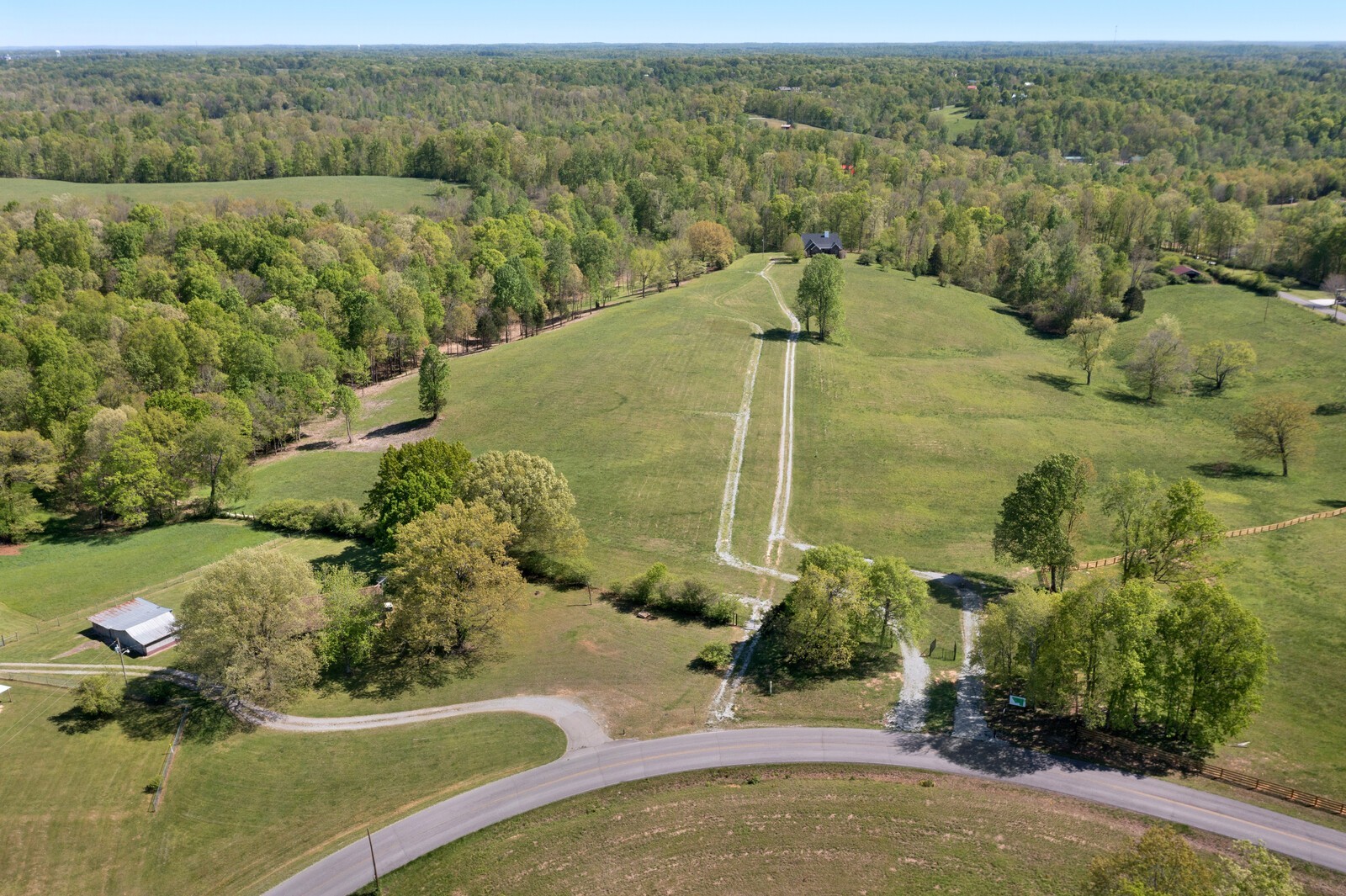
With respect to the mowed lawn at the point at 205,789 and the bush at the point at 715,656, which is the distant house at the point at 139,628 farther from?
the bush at the point at 715,656

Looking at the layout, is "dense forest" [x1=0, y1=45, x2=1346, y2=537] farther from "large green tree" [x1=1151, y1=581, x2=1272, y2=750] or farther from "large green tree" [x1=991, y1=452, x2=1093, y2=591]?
"large green tree" [x1=1151, y1=581, x2=1272, y2=750]

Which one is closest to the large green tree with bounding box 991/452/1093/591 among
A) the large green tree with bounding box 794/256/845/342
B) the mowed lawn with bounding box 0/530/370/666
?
the mowed lawn with bounding box 0/530/370/666

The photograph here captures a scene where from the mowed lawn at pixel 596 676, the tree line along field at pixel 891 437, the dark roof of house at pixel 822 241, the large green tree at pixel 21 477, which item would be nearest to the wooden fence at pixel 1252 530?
the tree line along field at pixel 891 437

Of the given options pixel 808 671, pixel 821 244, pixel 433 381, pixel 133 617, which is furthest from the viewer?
pixel 821 244

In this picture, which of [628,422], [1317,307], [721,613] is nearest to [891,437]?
[628,422]

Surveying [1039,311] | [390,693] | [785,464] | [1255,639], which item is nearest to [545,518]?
[390,693]

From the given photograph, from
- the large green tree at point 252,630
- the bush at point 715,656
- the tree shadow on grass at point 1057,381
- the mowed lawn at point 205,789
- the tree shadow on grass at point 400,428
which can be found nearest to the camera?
the mowed lawn at point 205,789

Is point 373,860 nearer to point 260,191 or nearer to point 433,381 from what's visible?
point 433,381
